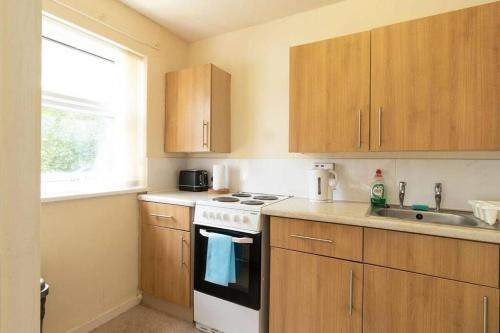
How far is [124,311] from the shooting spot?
2.10 meters

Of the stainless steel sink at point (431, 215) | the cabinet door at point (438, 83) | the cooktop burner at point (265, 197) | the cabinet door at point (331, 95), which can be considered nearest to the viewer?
the cabinet door at point (438, 83)

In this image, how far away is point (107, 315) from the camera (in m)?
1.99

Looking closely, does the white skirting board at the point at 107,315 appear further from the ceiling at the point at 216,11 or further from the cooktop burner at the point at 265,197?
the ceiling at the point at 216,11

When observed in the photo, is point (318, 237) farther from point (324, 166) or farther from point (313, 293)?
point (324, 166)

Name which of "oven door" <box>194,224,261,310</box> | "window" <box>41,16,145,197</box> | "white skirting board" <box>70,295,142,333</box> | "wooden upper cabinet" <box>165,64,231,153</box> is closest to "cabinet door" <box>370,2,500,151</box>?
"oven door" <box>194,224,261,310</box>

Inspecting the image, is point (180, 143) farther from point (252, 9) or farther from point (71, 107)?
point (252, 9)

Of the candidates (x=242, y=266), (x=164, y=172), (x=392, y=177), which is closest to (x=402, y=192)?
(x=392, y=177)

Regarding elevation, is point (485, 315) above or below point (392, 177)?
below

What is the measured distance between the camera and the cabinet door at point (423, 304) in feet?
3.67

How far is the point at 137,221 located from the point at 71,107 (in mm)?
1047

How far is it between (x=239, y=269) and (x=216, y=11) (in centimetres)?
208

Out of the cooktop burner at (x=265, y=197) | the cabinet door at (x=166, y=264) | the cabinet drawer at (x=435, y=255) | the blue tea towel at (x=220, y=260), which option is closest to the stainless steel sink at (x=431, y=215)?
the cabinet drawer at (x=435, y=255)

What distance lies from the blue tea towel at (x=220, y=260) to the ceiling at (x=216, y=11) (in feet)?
5.98

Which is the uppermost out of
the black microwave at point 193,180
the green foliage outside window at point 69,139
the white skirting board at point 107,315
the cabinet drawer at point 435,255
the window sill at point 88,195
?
the green foliage outside window at point 69,139
